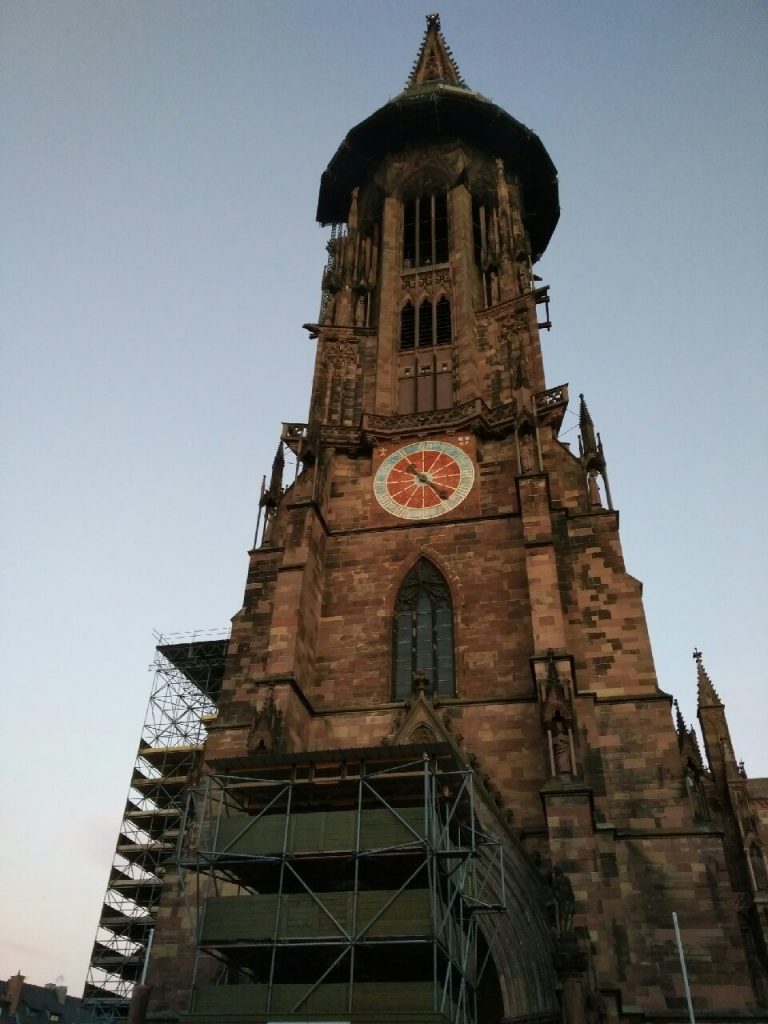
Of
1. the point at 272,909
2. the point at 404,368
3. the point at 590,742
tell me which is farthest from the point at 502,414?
the point at 272,909

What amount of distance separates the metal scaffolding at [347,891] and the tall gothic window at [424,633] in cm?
378

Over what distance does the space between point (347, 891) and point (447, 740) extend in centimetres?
323

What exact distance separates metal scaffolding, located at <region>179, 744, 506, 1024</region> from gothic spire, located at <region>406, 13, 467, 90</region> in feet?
114

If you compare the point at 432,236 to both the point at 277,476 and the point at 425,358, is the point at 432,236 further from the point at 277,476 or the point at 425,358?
the point at 277,476

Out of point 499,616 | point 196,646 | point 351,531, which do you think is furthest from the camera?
point 196,646

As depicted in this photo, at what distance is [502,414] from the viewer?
23938mm

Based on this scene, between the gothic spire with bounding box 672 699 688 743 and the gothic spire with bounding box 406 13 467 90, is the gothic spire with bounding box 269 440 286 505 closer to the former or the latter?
the gothic spire with bounding box 672 699 688 743

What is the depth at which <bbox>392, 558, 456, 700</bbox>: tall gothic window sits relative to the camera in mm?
19609

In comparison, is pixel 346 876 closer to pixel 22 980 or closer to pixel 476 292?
pixel 476 292

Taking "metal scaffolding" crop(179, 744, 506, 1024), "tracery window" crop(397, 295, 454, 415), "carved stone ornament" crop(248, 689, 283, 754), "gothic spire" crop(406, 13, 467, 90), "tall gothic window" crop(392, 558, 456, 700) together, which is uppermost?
"gothic spire" crop(406, 13, 467, 90)

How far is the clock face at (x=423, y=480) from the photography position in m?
22.4

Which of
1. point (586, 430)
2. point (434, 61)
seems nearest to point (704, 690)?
point (586, 430)

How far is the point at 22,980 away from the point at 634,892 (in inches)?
1408

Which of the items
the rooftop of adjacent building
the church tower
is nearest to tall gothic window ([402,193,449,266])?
the church tower
